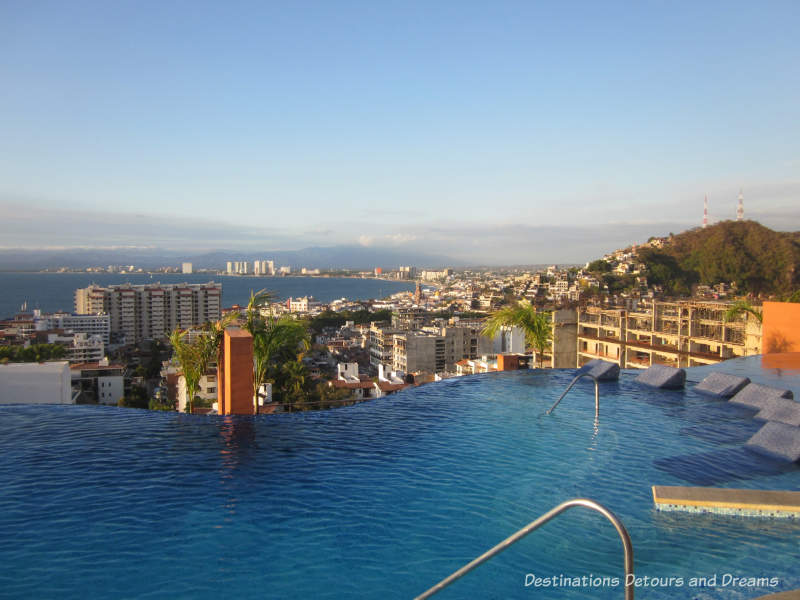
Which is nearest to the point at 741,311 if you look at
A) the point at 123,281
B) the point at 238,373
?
the point at 238,373

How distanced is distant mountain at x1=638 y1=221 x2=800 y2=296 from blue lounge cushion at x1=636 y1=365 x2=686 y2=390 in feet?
117

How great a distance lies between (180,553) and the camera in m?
3.48

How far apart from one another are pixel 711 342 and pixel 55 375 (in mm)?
16755

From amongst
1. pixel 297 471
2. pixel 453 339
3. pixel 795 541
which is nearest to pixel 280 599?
pixel 297 471

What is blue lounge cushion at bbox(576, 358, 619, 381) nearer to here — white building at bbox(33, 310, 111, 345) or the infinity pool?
the infinity pool

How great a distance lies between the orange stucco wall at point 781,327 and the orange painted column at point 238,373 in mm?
11710

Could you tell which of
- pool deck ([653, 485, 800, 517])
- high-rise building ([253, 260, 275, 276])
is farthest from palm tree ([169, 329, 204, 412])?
high-rise building ([253, 260, 275, 276])

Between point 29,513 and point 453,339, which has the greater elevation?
point 29,513

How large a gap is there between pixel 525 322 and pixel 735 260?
138 feet

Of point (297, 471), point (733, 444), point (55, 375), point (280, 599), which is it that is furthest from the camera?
point (55, 375)

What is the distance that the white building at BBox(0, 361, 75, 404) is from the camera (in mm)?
8750

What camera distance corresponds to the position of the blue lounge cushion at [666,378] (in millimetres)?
8789

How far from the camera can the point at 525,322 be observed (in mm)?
11453

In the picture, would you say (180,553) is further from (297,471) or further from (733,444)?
(733,444)
